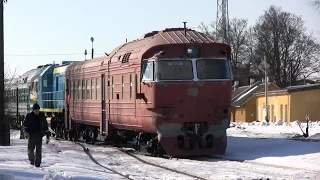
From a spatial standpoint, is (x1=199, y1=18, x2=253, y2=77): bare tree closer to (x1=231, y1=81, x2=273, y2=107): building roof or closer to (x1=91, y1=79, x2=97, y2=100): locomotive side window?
(x1=231, y1=81, x2=273, y2=107): building roof

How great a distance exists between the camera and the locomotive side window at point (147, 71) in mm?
17656

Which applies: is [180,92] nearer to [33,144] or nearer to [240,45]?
[33,144]

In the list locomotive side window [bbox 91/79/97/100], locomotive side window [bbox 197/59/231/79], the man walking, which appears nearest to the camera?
the man walking

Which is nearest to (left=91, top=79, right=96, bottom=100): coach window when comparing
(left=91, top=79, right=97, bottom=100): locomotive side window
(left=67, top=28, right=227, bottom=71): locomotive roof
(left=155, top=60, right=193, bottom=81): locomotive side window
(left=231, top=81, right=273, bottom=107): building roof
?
(left=91, top=79, right=97, bottom=100): locomotive side window

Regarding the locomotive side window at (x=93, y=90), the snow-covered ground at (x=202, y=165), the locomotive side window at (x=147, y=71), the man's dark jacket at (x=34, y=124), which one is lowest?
the snow-covered ground at (x=202, y=165)

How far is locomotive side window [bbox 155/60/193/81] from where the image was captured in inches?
688

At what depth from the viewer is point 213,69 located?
18.0m

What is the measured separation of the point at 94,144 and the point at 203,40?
9601 mm

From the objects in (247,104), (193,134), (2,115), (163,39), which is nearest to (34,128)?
(193,134)

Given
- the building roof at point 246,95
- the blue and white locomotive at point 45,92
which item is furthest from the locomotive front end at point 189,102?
the building roof at point 246,95

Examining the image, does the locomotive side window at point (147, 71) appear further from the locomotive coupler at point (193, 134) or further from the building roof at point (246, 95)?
the building roof at point (246, 95)

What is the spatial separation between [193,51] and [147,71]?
1.52 metres

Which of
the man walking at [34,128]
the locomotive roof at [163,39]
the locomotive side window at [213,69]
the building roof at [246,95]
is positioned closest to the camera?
the man walking at [34,128]

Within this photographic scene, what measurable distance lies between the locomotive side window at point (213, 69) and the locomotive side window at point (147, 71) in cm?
143
